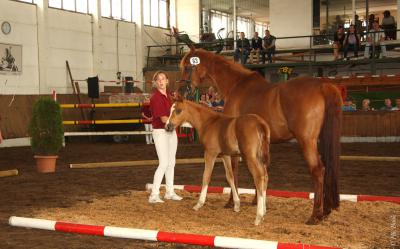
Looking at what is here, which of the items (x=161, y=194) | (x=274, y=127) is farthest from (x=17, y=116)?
(x=274, y=127)

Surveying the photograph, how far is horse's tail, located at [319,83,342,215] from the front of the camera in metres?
6.16

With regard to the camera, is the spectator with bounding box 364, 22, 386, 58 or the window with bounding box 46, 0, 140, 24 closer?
the spectator with bounding box 364, 22, 386, 58

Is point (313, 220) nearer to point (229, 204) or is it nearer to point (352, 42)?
point (229, 204)

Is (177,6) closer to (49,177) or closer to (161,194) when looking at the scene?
(49,177)

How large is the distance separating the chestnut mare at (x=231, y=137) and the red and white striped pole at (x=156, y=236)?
1168 millimetres

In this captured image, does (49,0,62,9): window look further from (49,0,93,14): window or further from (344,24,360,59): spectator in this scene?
(344,24,360,59): spectator

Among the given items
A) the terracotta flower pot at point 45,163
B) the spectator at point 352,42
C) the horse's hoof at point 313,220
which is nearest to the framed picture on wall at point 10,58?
the terracotta flower pot at point 45,163

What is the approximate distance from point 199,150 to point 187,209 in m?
9.06

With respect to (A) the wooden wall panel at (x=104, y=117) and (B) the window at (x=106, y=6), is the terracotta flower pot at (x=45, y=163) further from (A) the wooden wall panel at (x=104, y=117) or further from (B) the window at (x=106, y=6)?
(B) the window at (x=106, y=6)

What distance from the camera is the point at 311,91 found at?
6.33 metres

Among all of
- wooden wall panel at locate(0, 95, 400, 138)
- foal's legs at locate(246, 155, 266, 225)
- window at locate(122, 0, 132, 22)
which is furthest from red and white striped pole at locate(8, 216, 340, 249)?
window at locate(122, 0, 132, 22)

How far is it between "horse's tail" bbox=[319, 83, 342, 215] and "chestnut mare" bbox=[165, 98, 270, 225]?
0.71 metres

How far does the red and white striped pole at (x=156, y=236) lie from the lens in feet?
15.2

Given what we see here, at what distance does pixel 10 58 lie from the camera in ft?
69.6
